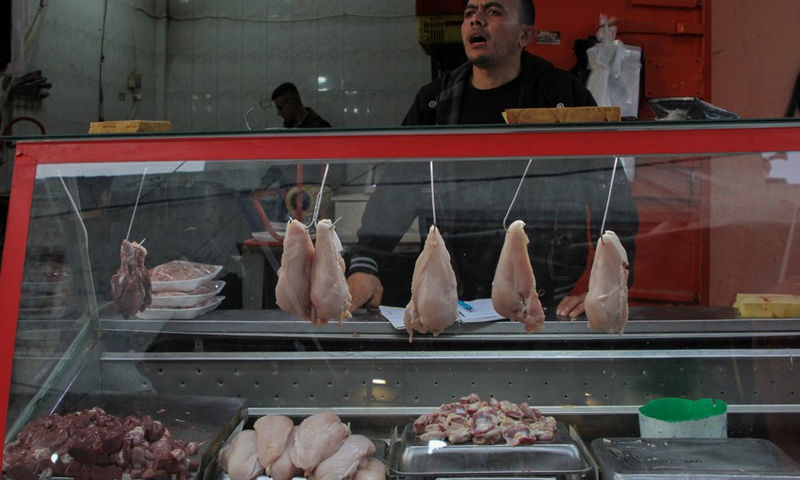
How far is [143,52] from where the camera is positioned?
7496mm

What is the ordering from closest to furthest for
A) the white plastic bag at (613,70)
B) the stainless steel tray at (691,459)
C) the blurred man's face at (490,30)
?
the stainless steel tray at (691,459) < the blurred man's face at (490,30) < the white plastic bag at (613,70)

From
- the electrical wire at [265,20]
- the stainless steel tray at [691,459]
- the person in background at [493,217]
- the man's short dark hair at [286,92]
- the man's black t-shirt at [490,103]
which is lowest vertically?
the stainless steel tray at [691,459]

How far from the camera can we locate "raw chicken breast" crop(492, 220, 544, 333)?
2.21m

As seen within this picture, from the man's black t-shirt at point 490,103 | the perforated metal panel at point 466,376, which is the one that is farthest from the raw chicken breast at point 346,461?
the man's black t-shirt at point 490,103

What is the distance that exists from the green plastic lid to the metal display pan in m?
1.39

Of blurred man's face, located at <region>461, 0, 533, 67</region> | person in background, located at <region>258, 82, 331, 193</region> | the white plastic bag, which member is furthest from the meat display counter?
person in background, located at <region>258, 82, 331, 193</region>

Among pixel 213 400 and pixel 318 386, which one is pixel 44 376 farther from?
pixel 318 386

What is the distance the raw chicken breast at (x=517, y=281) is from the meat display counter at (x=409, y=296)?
0.23 m

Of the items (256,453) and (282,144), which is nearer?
(282,144)

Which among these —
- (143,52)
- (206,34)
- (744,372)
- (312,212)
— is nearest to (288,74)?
(206,34)

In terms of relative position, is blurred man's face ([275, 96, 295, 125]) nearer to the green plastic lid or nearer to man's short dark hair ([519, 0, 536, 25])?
man's short dark hair ([519, 0, 536, 25])

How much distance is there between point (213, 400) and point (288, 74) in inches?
221

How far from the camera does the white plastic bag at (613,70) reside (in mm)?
5164

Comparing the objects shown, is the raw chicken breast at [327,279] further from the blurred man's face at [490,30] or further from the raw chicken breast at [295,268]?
the blurred man's face at [490,30]
